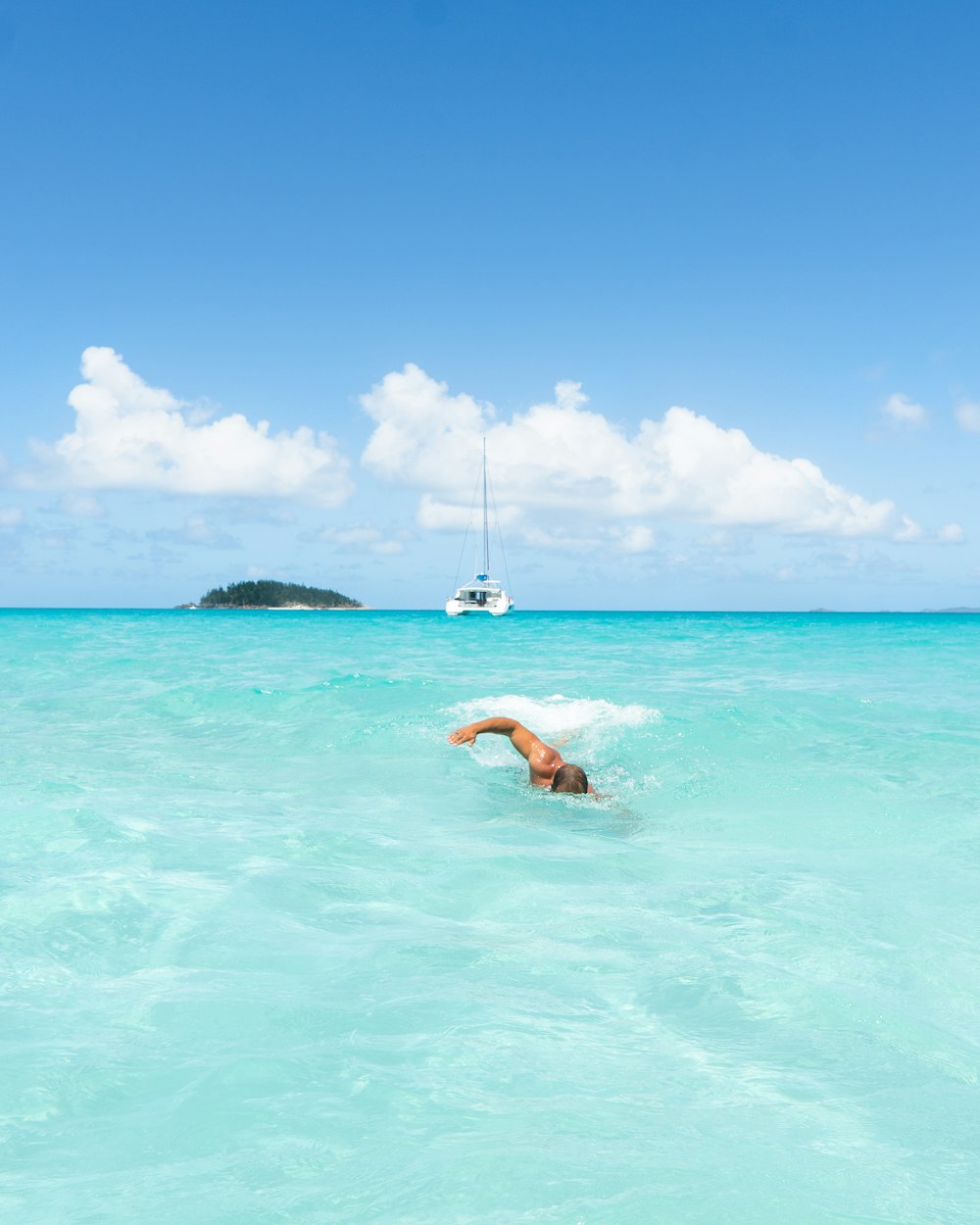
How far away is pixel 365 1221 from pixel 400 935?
2428mm

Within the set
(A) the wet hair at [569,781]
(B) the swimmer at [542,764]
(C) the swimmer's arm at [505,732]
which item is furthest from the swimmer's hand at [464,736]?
(A) the wet hair at [569,781]

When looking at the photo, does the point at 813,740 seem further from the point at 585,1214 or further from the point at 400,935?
the point at 585,1214

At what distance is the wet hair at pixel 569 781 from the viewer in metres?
9.61

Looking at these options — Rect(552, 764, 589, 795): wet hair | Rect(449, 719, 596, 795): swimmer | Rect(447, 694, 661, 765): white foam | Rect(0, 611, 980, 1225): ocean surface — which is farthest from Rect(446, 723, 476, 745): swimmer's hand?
Rect(447, 694, 661, 765): white foam

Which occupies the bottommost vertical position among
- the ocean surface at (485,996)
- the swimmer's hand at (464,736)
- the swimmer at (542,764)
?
the ocean surface at (485,996)

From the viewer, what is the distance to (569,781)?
9609mm

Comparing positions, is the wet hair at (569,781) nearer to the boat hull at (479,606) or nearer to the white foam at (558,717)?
the white foam at (558,717)

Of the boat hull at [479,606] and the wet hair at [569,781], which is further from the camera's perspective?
the boat hull at [479,606]

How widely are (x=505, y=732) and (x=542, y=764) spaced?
590 mm

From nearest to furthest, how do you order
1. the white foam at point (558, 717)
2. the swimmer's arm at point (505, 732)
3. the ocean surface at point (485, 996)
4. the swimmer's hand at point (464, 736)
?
1. the ocean surface at point (485, 996)
2. the swimmer's hand at point (464, 736)
3. the swimmer's arm at point (505, 732)
4. the white foam at point (558, 717)

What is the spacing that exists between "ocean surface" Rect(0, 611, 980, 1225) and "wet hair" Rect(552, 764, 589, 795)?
0.78ft

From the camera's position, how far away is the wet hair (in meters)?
9.61

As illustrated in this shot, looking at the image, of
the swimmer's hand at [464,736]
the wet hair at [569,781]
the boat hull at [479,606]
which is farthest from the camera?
the boat hull at [479,606]

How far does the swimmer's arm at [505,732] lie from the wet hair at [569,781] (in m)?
0.46
